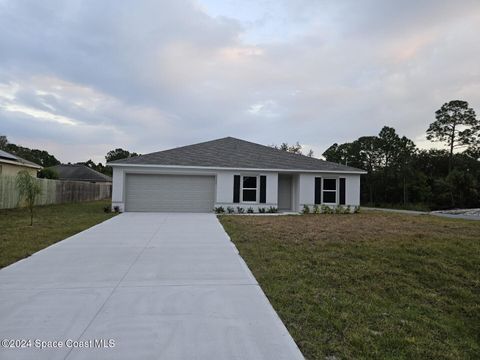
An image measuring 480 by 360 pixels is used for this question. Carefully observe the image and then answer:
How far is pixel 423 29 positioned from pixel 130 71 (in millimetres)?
12420

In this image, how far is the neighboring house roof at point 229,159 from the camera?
53.4 ft

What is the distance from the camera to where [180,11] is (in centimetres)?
1148

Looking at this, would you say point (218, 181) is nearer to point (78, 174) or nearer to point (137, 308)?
point (137, 308)

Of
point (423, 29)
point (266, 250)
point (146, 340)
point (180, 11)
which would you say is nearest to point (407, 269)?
point (266, 250)

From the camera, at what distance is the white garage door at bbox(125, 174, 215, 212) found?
16.2 metres

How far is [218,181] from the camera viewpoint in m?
16.5

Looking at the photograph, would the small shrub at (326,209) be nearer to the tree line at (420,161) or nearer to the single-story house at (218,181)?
the single-story house at (218,181)

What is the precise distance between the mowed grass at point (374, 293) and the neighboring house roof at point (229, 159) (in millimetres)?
9017

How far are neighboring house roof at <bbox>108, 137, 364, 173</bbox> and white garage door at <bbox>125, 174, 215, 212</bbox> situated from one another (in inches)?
34.4

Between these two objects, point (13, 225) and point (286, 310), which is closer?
point (286, 310)

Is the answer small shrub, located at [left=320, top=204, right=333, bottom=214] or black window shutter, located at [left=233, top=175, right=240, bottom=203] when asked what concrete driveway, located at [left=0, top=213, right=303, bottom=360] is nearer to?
black window shutter, located at [left=233, top=175, right=240, bottom=203]

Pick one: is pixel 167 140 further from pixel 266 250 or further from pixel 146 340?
pixel 146 340

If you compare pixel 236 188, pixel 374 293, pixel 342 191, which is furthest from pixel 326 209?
pixel 374 293

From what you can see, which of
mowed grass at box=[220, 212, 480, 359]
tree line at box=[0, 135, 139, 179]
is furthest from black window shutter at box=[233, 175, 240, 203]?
tree line at box=[0, 135, 139, 179]
